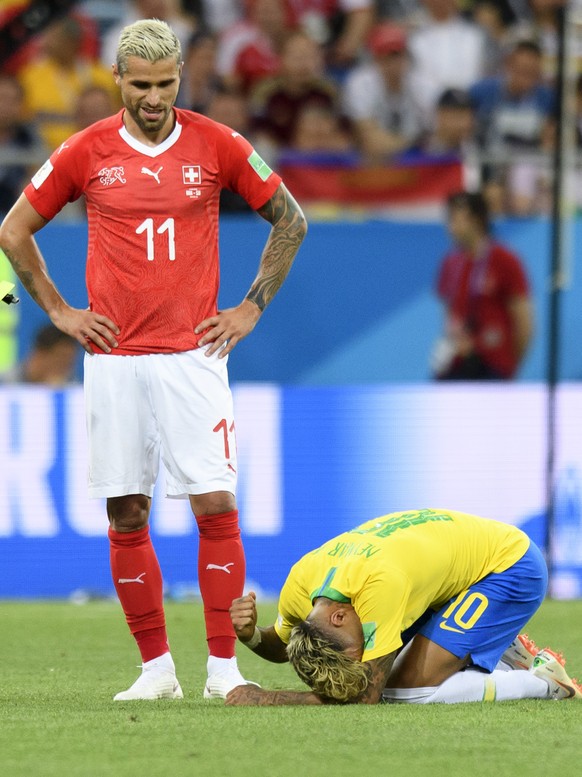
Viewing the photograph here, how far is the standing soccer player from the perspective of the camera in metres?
5.36

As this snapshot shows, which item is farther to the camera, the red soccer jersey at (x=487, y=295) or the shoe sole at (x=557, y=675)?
the red soccer jersey at (x=487, y=295)

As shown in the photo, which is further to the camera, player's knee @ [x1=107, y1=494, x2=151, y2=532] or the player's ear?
player's knee @ [x1=107, y1=494, x2=151, y2=532]

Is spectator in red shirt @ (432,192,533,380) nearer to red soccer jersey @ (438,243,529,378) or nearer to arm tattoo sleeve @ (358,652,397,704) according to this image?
red soccer jersey @ (438,243,529,378)

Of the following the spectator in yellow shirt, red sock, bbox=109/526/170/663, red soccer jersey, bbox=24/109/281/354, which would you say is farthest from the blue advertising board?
red soccer jersey, bbox=24/109/281/354

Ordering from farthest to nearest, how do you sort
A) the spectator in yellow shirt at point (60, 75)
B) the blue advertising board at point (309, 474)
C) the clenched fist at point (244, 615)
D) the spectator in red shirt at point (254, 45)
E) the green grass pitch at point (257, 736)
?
1. the spectator in red shirt at point (254, 45)
2. the spectator in yellow shirt at point (60, 75)
3. the blue advertising board at point (309, 474)
4. the clenched fist at point (244, 615)
5. the green grass pitch at point (257, 736)

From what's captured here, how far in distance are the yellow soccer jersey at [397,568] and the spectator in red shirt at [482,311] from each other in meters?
4.47

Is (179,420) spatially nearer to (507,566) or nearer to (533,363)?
(507,566)

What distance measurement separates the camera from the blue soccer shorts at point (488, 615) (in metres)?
5.24

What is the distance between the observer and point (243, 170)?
218 inches

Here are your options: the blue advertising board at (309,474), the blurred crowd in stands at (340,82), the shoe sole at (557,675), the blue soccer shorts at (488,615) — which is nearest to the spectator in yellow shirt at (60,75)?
the blurred crowd in stands at (340,82)

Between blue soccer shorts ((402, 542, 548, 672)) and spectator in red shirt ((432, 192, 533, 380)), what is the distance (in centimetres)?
455

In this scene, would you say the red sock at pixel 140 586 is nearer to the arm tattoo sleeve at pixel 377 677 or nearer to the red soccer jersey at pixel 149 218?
the red soccer jersey at pixel 149 218

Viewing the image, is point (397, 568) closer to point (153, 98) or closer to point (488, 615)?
point (488, 615)

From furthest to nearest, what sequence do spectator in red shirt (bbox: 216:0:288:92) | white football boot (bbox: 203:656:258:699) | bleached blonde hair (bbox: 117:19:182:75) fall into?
spectator in red shirt (bbox: 216:0:288:92)
white football boot (bbox: 203:656:258:699)
bleached blonde hair (bbox: 117:19:182:75)
